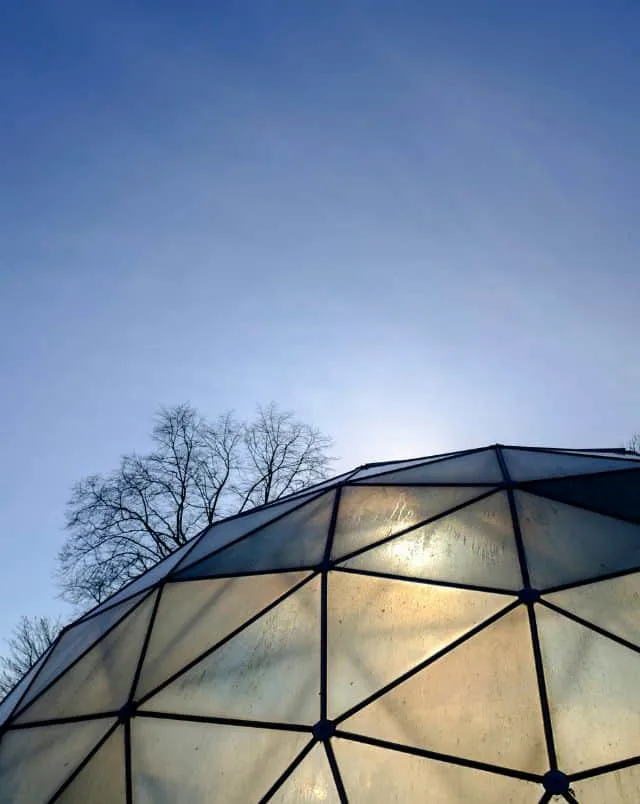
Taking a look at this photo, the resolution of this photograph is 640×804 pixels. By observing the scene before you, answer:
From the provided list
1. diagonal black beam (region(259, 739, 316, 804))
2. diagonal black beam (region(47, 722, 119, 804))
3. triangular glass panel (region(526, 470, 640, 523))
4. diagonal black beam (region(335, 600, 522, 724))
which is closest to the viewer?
diagonal black beam (region(259, 739, 316, 804))

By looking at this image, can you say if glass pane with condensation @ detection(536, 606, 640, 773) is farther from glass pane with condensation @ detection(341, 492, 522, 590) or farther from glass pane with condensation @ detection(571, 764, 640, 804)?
glass pane with condensation @ detection(341, 492, 522, 590)

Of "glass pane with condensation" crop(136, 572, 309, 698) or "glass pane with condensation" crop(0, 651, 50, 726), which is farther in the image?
"glass pane with condensation" crop(0, 651, 50, 726)

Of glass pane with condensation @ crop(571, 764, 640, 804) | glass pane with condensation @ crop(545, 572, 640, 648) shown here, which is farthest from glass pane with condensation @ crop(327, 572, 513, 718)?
glass pane with condensation @ crop(571, 764, 640, 804)

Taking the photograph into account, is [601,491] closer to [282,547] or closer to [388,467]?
[388,467]

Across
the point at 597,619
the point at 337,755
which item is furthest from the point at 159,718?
the point at 597,619

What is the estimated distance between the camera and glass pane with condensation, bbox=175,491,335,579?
7145 mm

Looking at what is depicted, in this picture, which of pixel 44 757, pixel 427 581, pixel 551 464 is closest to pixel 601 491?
pixel 551 464

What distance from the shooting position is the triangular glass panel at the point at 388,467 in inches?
364

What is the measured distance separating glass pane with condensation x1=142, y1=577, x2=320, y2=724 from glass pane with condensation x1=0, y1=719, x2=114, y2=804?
2.08 ft

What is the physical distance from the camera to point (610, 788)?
14.1ft

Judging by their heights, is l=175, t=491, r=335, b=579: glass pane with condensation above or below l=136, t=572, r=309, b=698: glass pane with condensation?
above

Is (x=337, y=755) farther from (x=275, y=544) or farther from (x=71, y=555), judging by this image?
(x=71, y=555)

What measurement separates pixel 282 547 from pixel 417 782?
3275 mm

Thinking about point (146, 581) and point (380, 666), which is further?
point (146, 581)
